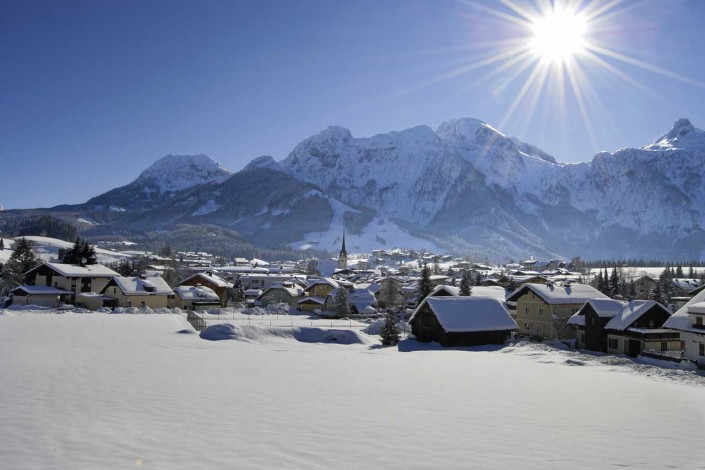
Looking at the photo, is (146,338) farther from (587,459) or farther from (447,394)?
(587,459)

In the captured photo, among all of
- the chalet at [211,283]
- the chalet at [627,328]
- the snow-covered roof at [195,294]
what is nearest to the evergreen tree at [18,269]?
the snow-covered roof at [195,294]

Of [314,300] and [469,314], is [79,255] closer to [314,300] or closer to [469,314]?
[314,300]

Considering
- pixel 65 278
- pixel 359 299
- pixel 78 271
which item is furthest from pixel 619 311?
pixel 65 278

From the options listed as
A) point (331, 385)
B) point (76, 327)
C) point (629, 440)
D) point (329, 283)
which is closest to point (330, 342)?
point (76, 327)

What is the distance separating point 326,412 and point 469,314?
98.2 ft

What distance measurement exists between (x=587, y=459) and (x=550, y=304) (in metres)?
40.8

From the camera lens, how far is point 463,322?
4147 centimetres

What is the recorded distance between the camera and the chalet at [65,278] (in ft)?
208

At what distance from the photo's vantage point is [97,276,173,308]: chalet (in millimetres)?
62625

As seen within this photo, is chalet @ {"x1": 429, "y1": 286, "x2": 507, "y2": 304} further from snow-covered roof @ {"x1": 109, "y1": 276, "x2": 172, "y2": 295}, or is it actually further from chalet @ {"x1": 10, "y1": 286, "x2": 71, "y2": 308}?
chalet @ {"x1": 10, "y1": 286, "x2": 71, "y2": 308}

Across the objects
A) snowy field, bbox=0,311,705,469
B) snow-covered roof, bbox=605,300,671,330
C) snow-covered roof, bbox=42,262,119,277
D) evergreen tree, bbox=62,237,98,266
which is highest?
evergreen tree, bbox=62,237,98,266

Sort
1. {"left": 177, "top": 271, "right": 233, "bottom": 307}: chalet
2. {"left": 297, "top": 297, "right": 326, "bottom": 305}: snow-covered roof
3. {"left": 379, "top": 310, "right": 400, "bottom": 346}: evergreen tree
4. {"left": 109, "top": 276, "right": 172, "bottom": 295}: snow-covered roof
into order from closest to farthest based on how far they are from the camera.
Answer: {"left": 379, "top": 310, "right": 400, "bottom": 346}: evergreen tree < {"left": 109, "top": 276, "right": 172, "bottom": 295}: snow-covered roof < {"left": 297, "top": 297, "right": 326, "bottom": 305}: snow-covered roof < {"left": 177, "top": 271, "right": 233, "bottom": 307}: chalet

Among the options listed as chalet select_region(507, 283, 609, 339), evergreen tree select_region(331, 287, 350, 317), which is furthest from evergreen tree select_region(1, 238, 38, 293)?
chalet select_region(507, 283, 609, 339)

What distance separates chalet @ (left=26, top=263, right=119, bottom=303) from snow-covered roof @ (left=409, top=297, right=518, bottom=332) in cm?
4379
